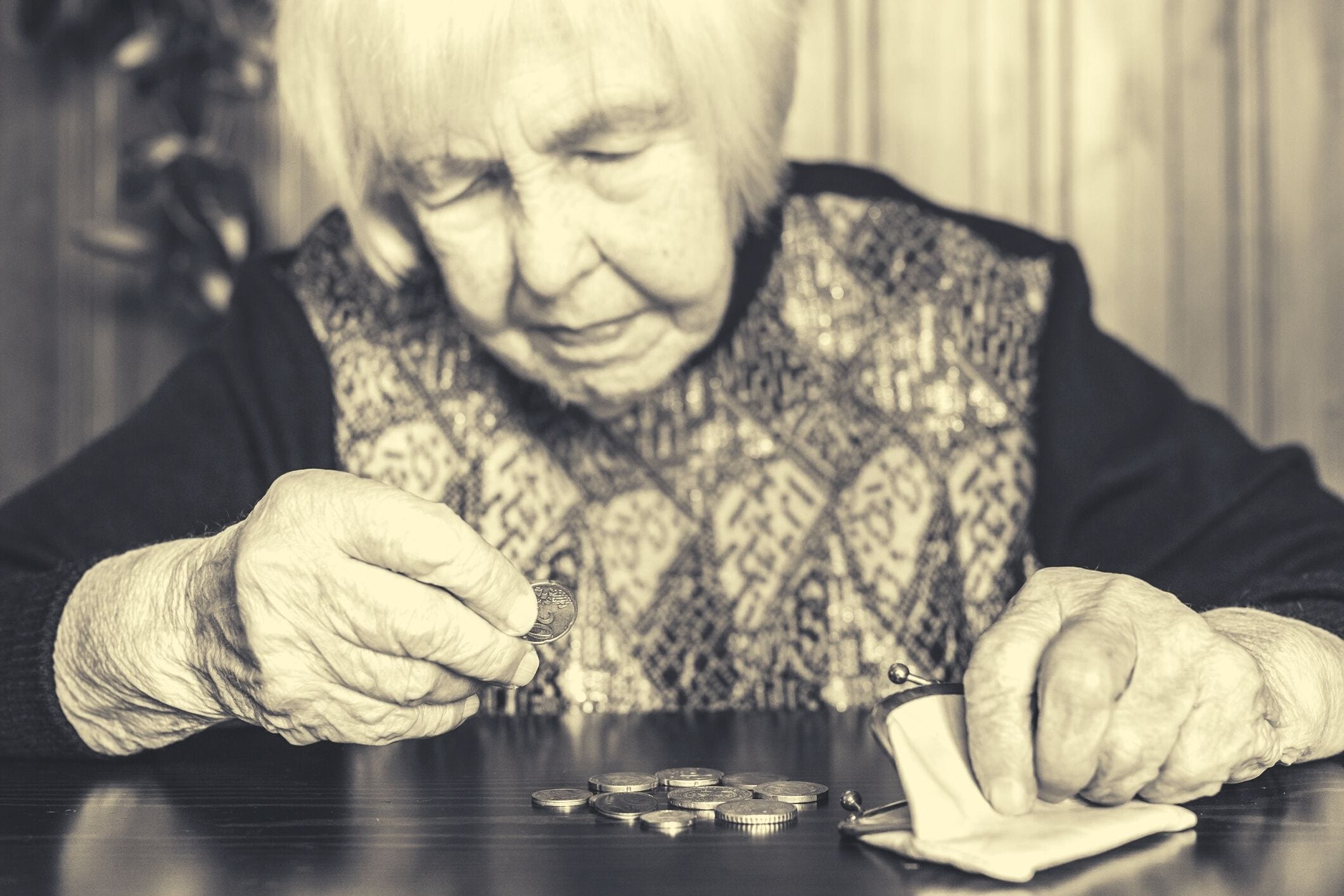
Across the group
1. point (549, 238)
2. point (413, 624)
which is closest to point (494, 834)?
point (413, 624)

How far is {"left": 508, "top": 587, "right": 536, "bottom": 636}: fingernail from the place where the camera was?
1012 millimetres

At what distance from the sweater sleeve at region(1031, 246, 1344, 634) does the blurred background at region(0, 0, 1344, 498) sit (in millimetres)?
805

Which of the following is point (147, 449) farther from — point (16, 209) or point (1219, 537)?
point (16, 209)

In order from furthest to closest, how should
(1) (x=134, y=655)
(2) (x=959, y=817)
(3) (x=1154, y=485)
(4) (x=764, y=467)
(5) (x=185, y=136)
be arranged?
(5) (x=185, y=136) < (4) (x=764, y=467) < (3) (x=1154, y=485) < (1) (x=134, y=655) < (2) (x=959, y=817)

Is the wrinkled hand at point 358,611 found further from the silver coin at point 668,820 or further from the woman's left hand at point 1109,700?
the woman's left hand at point 1109,700

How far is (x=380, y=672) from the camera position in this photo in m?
1.03

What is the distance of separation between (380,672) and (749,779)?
0.29 meters

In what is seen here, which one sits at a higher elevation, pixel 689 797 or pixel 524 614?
pixel 524 614

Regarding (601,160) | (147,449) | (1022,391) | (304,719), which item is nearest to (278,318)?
(147,449)

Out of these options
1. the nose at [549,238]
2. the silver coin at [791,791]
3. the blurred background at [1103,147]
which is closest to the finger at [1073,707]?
the silver coin at [791,791]

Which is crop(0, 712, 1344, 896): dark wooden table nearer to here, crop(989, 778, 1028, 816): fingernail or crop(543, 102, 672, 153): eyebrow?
crop(989, 778, 1028, 816): fingernail

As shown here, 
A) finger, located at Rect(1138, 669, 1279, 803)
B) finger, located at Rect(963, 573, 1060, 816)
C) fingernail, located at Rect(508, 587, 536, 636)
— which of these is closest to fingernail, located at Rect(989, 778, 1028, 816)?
finger, located at Rect(963, 573, 1060, 816)

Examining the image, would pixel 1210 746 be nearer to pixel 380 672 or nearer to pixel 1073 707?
pixel 1073 707

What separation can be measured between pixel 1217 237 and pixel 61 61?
2.29 m
